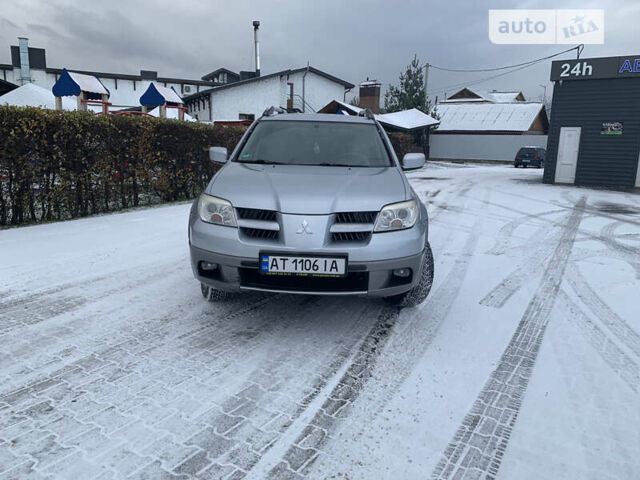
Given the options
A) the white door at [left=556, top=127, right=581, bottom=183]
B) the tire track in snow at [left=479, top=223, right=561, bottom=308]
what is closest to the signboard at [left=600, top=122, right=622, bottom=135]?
the white door at [left=556, top=127, right=581, bottom=183]

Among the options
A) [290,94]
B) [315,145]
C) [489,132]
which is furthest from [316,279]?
[489,132]

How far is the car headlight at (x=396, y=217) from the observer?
299 cm

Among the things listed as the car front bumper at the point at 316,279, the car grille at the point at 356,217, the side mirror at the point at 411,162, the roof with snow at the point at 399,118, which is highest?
the roof with snow at the point at 399,118

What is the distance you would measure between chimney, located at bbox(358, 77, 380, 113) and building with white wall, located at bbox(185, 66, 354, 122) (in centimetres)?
668

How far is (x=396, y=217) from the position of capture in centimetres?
305

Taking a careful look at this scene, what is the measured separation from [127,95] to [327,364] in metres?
47.5

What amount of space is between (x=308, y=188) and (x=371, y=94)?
37801 millimetres

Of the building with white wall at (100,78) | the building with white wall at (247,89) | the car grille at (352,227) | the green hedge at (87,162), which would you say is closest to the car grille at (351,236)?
the car grille at (352,227)

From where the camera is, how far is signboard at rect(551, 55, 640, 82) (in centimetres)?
1468

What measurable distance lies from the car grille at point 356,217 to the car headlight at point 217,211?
2.39ft

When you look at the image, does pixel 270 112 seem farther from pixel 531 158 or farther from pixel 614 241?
pixel 531 158

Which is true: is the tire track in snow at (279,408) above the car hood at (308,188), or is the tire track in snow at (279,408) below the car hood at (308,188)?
below

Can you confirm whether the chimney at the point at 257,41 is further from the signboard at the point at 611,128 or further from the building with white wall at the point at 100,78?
the signboard at the point at 611,128

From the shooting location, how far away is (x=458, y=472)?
1.95 meters
